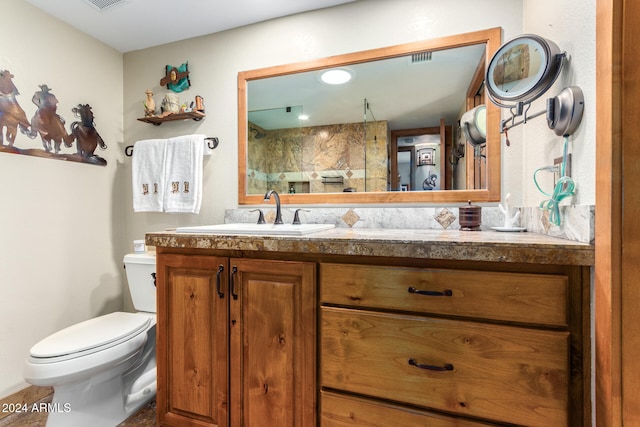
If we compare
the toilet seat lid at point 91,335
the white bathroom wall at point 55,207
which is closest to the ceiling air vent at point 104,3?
the white bathroom wall at point 55,207

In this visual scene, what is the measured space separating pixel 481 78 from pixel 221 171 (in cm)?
160

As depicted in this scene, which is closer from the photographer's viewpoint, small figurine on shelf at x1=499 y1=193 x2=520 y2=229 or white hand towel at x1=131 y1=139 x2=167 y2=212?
small figurine on shelf at x1=499 y1=193 x2=520 y2=229

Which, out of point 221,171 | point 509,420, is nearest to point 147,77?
point 221,171

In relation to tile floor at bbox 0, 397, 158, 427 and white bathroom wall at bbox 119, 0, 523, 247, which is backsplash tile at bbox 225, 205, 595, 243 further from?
tile floor at bbox 0, 397, 158, 427

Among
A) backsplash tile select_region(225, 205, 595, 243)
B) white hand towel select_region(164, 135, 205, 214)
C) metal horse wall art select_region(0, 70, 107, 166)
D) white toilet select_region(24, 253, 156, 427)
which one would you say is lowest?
white toilet select_region(24, 253, 156, 427)

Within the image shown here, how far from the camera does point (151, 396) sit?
158 cm

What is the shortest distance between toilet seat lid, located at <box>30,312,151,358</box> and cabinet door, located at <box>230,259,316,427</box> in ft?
2.11

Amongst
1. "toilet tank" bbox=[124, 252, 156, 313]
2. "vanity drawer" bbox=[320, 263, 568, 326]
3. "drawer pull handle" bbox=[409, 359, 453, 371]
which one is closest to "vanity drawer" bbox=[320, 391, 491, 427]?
"drawer pull handle" bbox=[409, 359, 453, 371]

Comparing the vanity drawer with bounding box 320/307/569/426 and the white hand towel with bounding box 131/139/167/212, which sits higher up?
Result: the white hand towel with bounding box 131/139/167/212

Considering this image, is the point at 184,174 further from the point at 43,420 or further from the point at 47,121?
the point at 43,420

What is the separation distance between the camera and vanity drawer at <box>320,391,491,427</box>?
896mm

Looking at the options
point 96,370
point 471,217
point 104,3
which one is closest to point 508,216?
point 471,217

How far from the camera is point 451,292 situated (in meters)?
0.88

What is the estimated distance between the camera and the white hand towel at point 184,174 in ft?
5.99
